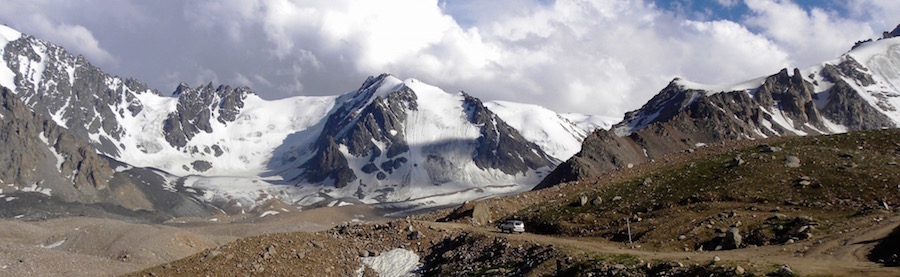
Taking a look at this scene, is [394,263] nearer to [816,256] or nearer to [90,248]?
[816,256]

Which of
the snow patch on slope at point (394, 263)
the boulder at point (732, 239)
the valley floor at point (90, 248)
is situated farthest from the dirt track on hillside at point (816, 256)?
the valley floor at point (90, 248)

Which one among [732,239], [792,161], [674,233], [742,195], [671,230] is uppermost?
[792,161]

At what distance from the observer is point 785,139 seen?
2815 inches

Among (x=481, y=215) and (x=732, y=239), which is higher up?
(x=481, y=215)

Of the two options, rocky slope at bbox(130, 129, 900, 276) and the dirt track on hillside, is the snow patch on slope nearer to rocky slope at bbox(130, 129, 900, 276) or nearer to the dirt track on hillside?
rocky slope at bbox(130, 129, 900, 276)

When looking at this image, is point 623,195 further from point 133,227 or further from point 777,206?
point 133,227

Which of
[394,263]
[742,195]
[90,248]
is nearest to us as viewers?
[394,263]

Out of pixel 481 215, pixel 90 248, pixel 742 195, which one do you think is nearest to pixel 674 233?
pixel 742 195

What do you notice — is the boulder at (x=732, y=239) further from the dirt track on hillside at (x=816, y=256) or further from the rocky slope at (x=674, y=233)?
the dirt track on hillside at (x=816, y=256)

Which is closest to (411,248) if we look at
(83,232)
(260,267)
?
(260,267)

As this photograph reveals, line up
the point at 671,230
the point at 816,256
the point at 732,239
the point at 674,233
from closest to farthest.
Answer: the point at 816,256
the point at 732,239
the point at 674,233
the point at 671,230

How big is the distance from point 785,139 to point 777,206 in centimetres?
2771

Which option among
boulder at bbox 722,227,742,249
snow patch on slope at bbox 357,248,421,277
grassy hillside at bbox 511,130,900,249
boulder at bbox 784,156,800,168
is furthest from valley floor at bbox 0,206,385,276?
boulder at bbox 784,156,800,168

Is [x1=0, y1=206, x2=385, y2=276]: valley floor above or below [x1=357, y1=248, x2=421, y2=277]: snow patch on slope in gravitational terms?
above
